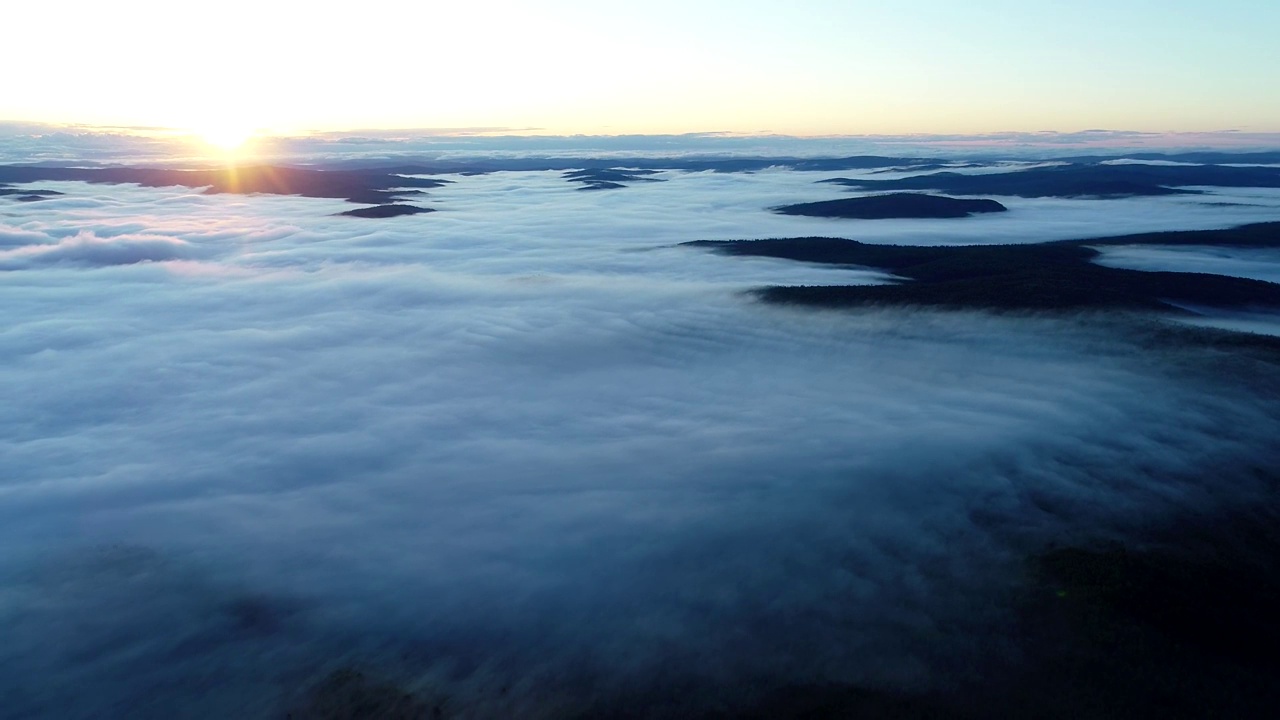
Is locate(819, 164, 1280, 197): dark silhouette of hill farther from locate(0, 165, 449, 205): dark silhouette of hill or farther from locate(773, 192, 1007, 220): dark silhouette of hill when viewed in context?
locate(0, 165, 449, 205): dark silhouette of hill

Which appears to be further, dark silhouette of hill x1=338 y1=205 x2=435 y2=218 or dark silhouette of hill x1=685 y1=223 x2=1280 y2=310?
dark silhouette of hill x1=338 y1=205 x2=435 y2=218

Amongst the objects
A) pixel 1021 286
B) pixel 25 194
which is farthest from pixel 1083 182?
pixel 25 194

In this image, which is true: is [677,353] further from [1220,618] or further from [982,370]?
[1220,618]

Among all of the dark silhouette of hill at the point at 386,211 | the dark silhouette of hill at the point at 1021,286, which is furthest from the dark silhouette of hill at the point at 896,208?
the dark silhouette of hill at the point at 386,211

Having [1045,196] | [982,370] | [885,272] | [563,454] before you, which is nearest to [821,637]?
[563,454]

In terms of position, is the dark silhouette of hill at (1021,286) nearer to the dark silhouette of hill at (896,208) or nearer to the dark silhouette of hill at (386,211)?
the dark silhouette of hill at (896,208)

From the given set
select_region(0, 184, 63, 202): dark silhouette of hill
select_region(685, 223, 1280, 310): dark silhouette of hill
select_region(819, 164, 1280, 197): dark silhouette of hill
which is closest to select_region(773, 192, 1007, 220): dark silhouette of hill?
select_region(819, 164, 1280, 197): dark silhouette of hill

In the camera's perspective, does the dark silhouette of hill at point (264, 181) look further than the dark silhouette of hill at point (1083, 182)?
Yes
